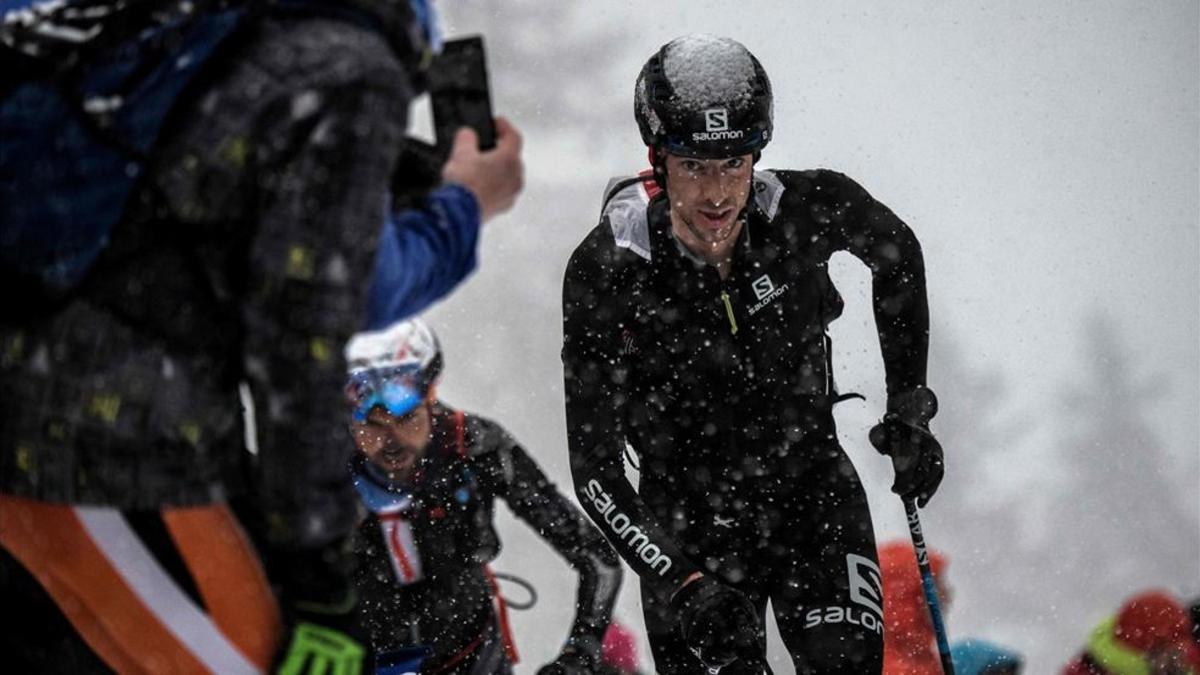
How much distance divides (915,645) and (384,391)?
7.17 feet

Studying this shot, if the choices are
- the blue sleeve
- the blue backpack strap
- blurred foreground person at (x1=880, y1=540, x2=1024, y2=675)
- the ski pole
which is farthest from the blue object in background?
the blue backpack strap

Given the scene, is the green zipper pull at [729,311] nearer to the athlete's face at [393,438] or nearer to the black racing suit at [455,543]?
the black racing suit at [455,543]

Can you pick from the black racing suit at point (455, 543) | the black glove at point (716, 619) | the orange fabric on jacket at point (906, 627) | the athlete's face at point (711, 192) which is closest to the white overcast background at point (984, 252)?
the orange fabric on jacket at point (906, 627)

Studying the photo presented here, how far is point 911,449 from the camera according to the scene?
4.22 meters

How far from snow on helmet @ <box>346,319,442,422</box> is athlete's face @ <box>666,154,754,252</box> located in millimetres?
997

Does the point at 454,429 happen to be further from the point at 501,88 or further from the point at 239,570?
the point at 501,88

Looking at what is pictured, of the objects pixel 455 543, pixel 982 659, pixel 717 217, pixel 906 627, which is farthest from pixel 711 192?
pixel 982 659

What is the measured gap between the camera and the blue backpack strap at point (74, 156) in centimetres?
187

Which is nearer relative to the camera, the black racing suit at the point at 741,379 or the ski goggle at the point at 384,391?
the black racing suit at the point at 741,379

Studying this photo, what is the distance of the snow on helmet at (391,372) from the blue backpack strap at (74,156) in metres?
2.70

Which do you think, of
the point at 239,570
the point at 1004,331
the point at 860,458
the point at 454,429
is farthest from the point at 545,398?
the point at 239,570

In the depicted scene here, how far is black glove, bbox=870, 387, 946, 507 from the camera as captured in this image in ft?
13.9

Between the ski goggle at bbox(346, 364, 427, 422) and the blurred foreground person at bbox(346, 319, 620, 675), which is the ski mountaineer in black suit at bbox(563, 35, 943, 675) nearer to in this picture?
the blurred foreground person at bbox(346, 319, 620, 675)

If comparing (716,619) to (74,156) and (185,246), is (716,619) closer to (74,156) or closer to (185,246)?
(185,246)
